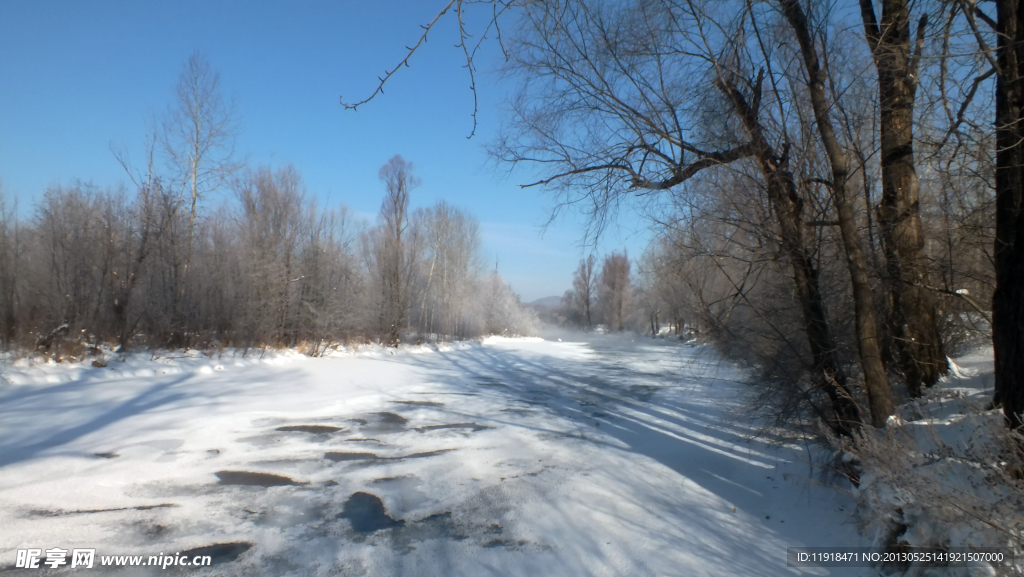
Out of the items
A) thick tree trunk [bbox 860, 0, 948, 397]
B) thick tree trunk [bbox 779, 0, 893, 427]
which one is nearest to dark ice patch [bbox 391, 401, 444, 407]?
thick tree trunk [bbox 779, 0, 893, 427]

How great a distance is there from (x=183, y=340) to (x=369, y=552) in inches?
533

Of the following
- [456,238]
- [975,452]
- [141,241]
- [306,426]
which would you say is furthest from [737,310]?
[456,238]

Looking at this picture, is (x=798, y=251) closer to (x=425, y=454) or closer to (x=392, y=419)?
(x=425, y=454)

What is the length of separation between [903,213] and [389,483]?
6238mm

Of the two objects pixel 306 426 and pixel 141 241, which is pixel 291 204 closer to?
pixel 141 241

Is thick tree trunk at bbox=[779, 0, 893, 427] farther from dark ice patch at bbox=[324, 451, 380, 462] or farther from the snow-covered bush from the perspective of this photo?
dark ice patch at bbox=[324, 451, 380, 462]

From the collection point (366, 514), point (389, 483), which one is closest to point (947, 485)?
point (366, 514)

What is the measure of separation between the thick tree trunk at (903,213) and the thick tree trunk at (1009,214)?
3.07 ft

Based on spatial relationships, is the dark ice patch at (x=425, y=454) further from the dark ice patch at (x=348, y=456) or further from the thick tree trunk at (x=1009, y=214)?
the thick tree trunk at (x=1009, y=214)

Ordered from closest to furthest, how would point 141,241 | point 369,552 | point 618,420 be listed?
1. point 369,552
2. point 618,420
3. point 141,241

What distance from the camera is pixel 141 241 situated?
13242 mm

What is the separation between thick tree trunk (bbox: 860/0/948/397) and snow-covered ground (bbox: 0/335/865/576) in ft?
5.61

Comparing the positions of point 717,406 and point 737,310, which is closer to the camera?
point 737,310

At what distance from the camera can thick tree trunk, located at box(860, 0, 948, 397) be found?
15.9ft
